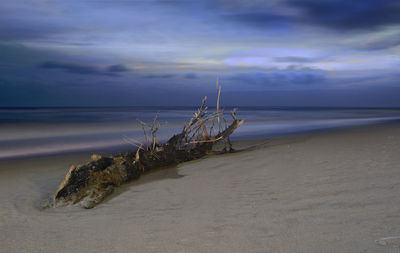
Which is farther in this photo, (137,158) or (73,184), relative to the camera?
(137,158)

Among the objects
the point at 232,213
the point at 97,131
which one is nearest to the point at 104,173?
the point at 232,213

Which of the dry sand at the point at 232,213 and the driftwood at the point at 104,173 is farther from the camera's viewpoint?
the driftwood at the point at 104,173

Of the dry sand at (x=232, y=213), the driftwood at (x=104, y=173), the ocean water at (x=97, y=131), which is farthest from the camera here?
the ocean water at (x=97, y=131)

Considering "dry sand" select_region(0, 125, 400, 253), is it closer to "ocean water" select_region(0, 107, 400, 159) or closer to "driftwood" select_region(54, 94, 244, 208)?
"driftwood" select_region(54, 94, 244, 208)

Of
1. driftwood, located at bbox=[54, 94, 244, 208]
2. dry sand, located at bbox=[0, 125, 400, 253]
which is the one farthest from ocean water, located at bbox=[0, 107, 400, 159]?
dry sand, located at bbox=[0, 125, 400, 253]

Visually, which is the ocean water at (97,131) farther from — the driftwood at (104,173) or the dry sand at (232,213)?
the dry sand at (232,213)

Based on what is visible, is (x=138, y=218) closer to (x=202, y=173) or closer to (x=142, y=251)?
(x=142, y=251)

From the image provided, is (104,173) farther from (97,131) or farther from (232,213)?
(97,131)

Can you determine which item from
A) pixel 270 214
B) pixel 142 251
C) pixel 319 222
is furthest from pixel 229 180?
pixel 142 251

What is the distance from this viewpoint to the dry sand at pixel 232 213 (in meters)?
2.41

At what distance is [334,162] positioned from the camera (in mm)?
5172

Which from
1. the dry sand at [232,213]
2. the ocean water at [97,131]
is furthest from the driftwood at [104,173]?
the ocean water at [97,131]

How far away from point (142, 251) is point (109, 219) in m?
1.03

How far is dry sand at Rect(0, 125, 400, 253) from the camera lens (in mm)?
2410
